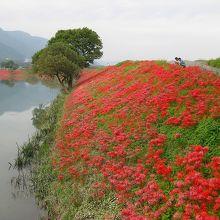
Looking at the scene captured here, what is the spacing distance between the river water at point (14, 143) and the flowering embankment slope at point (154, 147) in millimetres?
2834

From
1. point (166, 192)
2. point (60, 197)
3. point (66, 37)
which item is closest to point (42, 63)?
point (66, 37)

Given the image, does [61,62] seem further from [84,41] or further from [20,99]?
[84,41]

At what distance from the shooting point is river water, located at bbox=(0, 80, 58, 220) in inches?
858

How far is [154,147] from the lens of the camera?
861 inches

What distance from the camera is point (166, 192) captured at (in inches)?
683

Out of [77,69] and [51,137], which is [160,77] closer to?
[51,137]

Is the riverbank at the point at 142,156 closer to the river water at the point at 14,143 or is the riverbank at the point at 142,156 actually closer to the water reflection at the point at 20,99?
the river water at the point at 14,143

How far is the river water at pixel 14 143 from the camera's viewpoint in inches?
858

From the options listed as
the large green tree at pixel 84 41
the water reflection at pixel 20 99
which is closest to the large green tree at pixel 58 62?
the water reflection at pixel 20 99

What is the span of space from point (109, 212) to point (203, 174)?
16.3 feet

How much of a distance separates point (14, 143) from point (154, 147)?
67.8 feet

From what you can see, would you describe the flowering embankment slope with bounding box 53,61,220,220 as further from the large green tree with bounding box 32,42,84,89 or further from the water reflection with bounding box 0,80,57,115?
the water reflection with bounding box 0,80,57,115

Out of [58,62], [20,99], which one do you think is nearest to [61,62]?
[58,62]

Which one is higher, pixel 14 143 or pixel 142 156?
pixel 142 156
